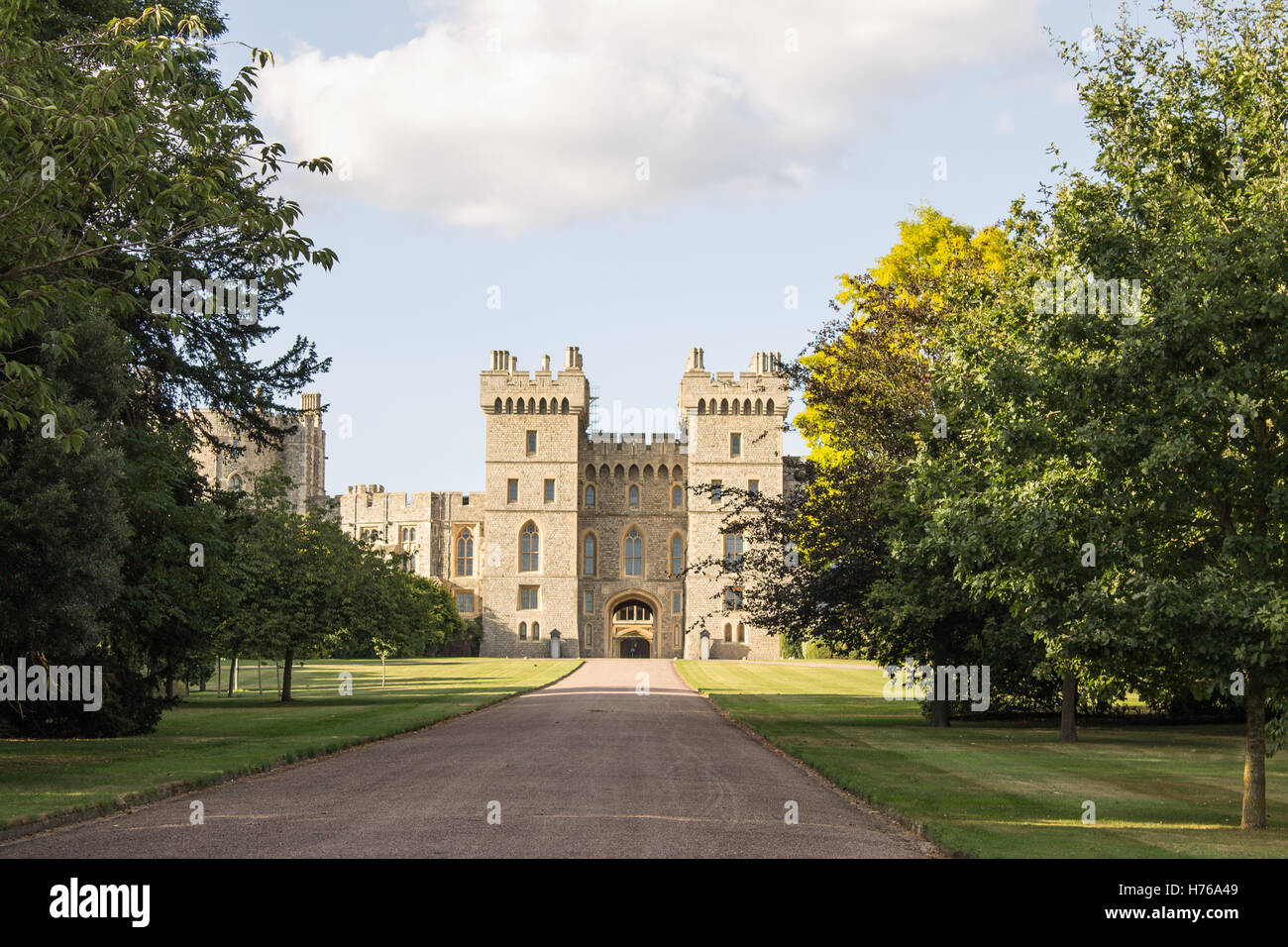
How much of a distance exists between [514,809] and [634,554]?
70377 mm

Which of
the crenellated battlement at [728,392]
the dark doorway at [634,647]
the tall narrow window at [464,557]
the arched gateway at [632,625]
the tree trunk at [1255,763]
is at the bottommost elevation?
the dark doorway at [634,647]

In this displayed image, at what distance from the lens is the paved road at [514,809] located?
10250 mm

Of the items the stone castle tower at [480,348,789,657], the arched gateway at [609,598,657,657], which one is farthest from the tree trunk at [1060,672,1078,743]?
the arched gateway at [609,598,657,657]

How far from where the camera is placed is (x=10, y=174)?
10.5 metres

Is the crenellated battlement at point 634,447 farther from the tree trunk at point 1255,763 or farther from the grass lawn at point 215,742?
the tree trunk at point 1255,763

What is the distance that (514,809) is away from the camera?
40.9 feet

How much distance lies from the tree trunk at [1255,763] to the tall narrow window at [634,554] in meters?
70.0

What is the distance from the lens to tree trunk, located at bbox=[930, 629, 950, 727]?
24.6 metres

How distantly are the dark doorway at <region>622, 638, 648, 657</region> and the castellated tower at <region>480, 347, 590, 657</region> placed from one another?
4912mm

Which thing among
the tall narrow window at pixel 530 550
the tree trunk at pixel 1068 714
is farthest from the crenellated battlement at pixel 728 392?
the tree trunk at pixel 1068 714

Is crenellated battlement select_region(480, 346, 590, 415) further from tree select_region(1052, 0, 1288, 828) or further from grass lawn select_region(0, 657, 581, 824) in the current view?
tree select_region(1052, 0, 1288, 828)

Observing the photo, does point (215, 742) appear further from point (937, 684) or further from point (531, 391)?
point (531, 391)
